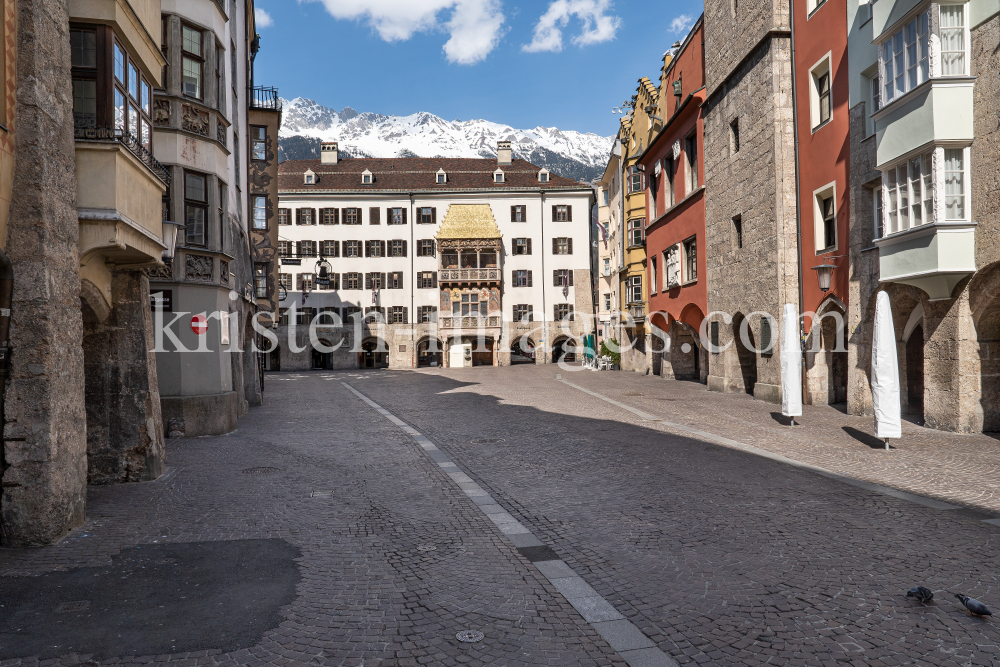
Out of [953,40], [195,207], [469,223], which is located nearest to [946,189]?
[953,40]

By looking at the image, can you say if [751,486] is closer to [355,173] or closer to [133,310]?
[133,310]

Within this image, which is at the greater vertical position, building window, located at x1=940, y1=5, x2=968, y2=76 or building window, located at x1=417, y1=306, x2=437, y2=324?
building window, located at x1=940, y1=5, x2=968, y2=76

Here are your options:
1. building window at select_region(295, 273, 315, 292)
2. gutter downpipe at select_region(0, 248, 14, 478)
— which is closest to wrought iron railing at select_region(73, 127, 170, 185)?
gutter downpipe at select_region(0, 248, 14, 478)

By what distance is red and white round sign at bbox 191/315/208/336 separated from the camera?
50.0 ft

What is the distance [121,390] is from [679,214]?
24707mm

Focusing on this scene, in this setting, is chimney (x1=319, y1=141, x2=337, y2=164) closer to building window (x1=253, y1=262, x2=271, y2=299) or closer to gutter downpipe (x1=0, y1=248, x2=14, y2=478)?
building window (x1=253, y1=262, x2=271, y2=299)

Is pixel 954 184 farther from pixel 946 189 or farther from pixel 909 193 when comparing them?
pixel 909 193

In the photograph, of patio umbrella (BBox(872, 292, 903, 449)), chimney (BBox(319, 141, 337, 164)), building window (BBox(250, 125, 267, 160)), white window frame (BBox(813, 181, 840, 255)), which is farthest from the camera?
chimney (BBox(319, 141, 337, 164))

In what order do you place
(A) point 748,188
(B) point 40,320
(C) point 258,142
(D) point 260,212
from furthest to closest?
1. (C) point 258,142
2. (D) point 260,212
3. (A) point 748,188
4. (B) point 40,320

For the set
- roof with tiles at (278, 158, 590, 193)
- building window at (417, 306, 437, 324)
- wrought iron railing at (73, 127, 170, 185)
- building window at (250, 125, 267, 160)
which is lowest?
building window at (417, 306, 437, 324)

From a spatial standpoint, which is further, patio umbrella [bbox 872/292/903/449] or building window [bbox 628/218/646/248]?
building window [bbox 628/218/646/248]

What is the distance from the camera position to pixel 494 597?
5621 millimetres

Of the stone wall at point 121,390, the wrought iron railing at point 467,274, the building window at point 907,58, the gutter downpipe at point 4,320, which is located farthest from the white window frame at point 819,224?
the wrought iron railing at point 467,274

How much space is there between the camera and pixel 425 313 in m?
57.5
